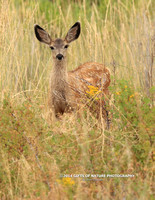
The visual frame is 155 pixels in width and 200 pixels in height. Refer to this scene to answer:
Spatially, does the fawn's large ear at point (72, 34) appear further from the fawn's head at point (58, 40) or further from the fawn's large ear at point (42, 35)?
the fawn's large ear at point (42, 35)

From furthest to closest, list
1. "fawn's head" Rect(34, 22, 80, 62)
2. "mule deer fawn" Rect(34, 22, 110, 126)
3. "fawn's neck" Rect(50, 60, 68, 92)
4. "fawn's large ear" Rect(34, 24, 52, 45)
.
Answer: "fawn's large ear" Rect(34, 24, 52, 45) → "fawn's head" Rect(34, 22, 80, 62) → "fawn's neck" Rect(50, 60, 68, 92) → "mule deer fawn" Rect(34, 22, 110, 126)

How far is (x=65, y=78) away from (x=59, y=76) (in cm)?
10

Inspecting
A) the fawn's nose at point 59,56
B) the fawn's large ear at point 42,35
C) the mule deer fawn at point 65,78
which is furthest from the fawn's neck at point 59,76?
the fawn's large ear at point 42,35

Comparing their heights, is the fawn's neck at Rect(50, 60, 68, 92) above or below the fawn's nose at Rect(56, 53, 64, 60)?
below

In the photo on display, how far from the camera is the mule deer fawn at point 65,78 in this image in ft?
19.8

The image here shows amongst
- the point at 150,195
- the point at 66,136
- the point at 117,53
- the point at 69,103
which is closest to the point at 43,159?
the point at 66,136

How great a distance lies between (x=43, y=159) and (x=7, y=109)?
2.65ft

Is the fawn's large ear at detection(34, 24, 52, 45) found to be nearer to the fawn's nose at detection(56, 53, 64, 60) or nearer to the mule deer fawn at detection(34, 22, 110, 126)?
the mule deer fawn at detection(34, 22, 110, 126)

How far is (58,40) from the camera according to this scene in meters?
6.43

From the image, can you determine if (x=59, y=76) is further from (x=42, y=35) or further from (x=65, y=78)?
(x=42, y=35)

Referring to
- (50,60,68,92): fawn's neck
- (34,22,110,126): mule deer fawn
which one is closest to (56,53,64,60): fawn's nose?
(34,22,110,126): mule deer fawn

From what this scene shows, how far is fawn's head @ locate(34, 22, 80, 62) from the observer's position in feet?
20.7

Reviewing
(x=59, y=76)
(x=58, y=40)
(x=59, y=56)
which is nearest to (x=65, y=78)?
(x=59, y=76)

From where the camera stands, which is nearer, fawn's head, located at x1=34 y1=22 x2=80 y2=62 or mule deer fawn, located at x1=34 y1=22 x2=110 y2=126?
mule deer fawn, located at x1=34 y1=22 x2=110 y2=126
